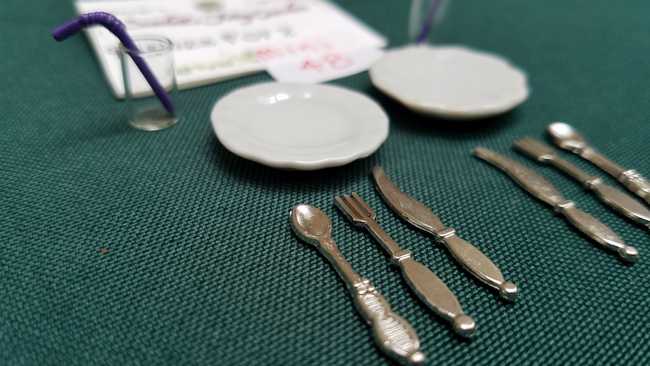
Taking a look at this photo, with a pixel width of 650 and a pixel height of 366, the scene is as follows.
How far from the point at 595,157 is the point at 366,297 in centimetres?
34

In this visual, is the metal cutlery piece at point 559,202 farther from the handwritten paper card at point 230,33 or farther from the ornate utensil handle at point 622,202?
the handwritten paper card at point 230,33

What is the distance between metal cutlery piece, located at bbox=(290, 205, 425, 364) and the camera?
12.6 inches

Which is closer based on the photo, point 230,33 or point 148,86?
point 148,86

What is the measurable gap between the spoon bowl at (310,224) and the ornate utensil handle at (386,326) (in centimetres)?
6

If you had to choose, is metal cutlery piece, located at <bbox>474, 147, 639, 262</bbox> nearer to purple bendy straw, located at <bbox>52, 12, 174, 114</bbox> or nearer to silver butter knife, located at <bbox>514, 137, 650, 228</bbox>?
silver butter knife, located at <bbox>514, 137, 650, 228</bbox>

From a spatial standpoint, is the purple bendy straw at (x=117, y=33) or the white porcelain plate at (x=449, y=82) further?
the white porcelain plate at (x=449, y=82)

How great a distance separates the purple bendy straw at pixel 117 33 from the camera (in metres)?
0.44

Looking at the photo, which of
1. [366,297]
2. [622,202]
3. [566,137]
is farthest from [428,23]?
[366,297]

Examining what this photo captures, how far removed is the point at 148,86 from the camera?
0.52 meters

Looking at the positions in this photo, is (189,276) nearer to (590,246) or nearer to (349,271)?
(349,271)

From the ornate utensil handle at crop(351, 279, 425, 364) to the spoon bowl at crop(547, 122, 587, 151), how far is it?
0.32 metres

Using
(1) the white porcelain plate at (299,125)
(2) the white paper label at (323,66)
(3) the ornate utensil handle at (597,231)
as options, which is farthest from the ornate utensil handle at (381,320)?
(2) the white paper label at (323,66)

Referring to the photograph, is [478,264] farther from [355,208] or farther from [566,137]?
[566,137]

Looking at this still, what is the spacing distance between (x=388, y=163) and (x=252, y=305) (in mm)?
226
